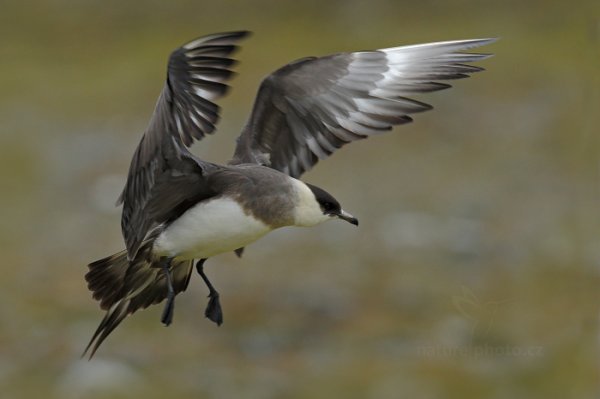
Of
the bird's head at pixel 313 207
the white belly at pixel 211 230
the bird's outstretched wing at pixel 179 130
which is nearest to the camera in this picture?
the bird's outstretched wing at pixel 179 130

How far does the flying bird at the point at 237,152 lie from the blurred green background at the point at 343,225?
17.0 ft

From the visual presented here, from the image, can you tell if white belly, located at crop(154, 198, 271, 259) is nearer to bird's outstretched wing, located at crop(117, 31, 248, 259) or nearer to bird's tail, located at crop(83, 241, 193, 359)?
bird's outstretched wing, located at crop(117, 31, 248, 259)

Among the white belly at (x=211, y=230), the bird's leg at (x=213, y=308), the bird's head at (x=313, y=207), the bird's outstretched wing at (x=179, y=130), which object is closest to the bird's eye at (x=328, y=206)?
the bird's head at (x=313, y=207)

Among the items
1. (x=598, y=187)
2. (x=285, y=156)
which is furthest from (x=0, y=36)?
(x=285, y=156)

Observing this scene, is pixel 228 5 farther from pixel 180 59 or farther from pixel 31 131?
pixel 180 59

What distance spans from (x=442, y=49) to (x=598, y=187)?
763 centimetres

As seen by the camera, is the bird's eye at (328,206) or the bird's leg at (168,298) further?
the bird's eye at (328,206)

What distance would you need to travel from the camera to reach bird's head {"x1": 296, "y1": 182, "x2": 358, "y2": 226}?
4477 millimetres

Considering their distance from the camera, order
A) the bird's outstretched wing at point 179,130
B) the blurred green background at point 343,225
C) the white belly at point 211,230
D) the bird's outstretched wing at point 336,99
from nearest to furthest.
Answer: the bird's outstretched wing at point 179,130, the white belly at point 211,230, the bird's outstretched wing at point 336,99, the blurred green background at point 343,225

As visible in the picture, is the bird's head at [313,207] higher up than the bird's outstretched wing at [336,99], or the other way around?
the bird's outstretched wing at [336,99]

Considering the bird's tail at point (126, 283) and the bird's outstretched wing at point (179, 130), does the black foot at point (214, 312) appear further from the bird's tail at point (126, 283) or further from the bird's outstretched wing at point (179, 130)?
the bird's outstretched wing at point (179, 130)

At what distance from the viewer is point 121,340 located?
33.6 feet

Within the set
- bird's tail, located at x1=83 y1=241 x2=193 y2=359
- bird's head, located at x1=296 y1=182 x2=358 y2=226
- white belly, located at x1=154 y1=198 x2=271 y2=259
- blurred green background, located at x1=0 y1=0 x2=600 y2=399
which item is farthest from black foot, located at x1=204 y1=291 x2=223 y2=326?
blurred green background, located at x1=0 y1=0 x2=600 y2=399

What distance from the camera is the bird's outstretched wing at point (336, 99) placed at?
15.5 ft
